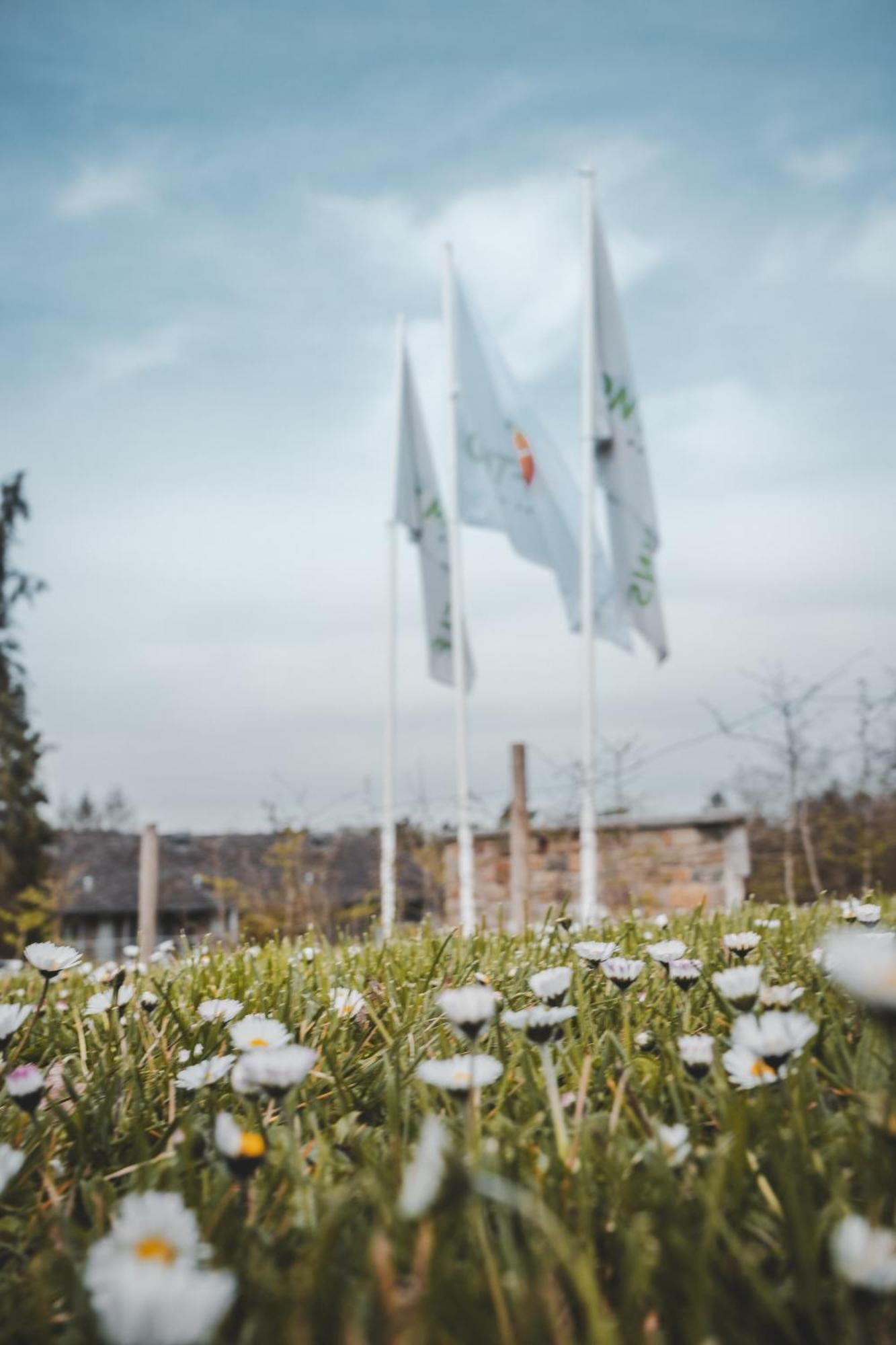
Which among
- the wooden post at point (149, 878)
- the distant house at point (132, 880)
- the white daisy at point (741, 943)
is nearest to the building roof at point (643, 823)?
the wooden post at point (149, 878)

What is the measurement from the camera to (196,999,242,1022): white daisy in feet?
4.79

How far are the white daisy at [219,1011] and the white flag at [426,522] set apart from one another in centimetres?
792

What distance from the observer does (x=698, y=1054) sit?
1003 millimetres

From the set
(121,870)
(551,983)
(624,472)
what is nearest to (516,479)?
(624,472)

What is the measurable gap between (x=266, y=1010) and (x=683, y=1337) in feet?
3.55

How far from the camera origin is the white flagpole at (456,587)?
26.9 ft

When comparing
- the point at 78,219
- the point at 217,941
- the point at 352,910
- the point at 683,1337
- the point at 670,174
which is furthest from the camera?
the point at 78,219

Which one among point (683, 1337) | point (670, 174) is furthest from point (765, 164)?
point (683, 1337)

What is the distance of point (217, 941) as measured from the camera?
2.41 m

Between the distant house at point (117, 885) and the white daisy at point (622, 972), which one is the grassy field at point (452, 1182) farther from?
the distant house at point (117, 885)

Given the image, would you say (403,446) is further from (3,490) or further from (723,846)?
(3,490)

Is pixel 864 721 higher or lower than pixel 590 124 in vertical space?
lower

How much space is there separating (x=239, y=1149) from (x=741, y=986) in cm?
59

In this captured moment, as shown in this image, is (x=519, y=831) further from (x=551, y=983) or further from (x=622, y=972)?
(x=551, y=983)
